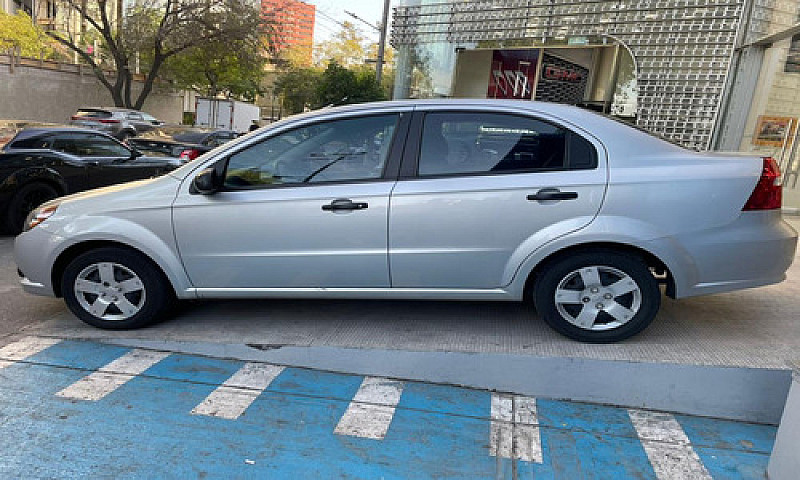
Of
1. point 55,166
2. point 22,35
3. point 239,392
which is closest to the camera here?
point 239,392

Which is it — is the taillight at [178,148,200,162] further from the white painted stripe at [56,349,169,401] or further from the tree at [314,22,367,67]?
the tree at [314,22,367,67]

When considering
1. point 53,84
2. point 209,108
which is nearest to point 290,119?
point 209,108

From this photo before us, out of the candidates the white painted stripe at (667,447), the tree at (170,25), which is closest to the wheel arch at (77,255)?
the white painted stripe at (667,447)

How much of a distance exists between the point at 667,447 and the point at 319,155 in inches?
105

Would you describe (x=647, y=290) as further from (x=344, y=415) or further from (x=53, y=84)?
(x=53, y=84)

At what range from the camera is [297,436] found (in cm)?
276

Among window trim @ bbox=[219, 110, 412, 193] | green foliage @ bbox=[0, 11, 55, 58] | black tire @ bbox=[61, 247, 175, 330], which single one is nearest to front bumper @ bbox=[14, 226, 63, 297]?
black tire @ bbox=[61, 247, 175, 330]

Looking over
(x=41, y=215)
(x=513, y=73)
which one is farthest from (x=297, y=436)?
(x=513, y=73)

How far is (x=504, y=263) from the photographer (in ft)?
11.2

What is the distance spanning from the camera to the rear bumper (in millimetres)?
3229

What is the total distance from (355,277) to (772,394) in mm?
2496

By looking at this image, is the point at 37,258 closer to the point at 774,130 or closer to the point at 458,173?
the point at 458,173

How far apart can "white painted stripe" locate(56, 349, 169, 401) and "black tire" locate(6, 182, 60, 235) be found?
14.6ft

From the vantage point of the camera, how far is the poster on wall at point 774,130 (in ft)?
30.8
